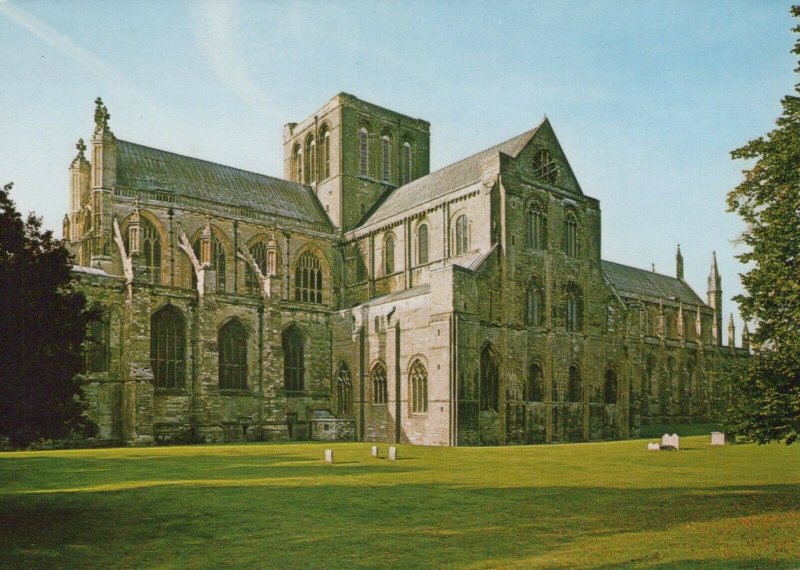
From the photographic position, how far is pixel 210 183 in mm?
54625

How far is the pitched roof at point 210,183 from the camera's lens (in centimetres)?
5081

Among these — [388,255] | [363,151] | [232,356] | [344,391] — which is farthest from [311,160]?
[232,356]

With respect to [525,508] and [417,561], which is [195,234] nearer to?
[525,508]

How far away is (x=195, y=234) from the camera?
50.1 meters

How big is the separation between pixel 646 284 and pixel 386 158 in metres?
35.2

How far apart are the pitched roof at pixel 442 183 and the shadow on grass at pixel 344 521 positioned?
30147mm

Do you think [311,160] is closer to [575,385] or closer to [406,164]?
[406,164]

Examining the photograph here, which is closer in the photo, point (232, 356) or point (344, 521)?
point (344, 521)

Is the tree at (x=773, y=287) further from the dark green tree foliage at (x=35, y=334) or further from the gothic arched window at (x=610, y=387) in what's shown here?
the gothic arched window at (x=610, y=387)

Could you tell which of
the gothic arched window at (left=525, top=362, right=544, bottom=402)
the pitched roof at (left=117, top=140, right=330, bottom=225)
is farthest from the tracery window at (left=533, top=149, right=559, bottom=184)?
the pitched roof at (left=117, top=140, right=330, bottom=225)

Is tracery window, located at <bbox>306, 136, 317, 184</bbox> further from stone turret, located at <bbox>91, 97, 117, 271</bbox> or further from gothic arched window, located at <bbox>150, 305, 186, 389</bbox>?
gothic arched window, located at <bbox>150, 305, 186, 389</bbox>

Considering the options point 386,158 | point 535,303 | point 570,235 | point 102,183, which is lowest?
point 535,303

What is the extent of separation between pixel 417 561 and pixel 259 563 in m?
2.72

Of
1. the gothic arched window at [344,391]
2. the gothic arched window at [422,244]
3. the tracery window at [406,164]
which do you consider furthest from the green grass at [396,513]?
the tracery window at [406,164]
